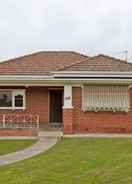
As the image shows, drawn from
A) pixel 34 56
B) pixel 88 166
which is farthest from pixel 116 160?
pixel 34 56

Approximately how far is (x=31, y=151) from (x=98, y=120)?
7627 mm

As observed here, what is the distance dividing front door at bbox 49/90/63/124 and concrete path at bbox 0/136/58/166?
5235 millimetres

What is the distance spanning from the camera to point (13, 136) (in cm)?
2161

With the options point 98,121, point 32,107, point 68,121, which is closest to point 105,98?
point 98,121

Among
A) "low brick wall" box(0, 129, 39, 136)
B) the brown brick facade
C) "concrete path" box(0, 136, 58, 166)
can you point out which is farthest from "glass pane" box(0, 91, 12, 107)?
"concrete path" box(0, 136, 58, 166)

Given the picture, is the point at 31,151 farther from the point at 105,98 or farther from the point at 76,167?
the point at 105,98

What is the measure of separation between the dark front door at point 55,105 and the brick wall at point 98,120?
287 centimetres

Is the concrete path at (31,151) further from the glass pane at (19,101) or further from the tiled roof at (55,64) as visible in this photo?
the tiled roof at (55,64)

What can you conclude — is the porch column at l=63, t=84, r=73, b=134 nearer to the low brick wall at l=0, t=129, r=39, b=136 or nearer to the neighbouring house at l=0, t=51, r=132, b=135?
the neighbouring house at l=0, t=51, r=132, b=135

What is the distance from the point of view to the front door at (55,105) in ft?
83.9

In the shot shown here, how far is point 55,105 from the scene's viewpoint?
84.1 ft

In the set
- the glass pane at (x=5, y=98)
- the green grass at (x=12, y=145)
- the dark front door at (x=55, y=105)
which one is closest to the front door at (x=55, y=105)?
the dark front door at (x=55, y=105)

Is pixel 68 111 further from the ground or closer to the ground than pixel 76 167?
further from the ground

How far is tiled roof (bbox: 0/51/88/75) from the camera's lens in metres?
24.4
